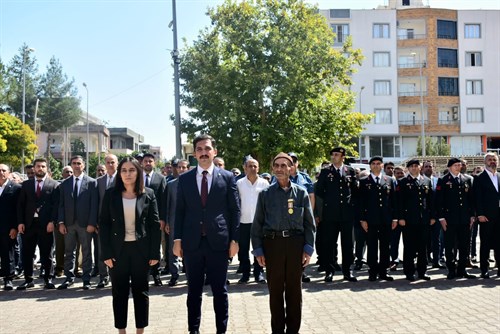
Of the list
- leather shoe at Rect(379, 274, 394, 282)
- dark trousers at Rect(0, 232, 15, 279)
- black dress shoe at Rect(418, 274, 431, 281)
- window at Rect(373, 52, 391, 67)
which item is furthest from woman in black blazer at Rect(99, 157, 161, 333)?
window at Rect(373, 52, 391, 67)

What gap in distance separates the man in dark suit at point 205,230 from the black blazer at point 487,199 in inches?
236

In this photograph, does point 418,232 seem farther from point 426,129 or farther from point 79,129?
point 79,129

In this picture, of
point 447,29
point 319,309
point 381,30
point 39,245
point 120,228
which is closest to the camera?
point 120,228

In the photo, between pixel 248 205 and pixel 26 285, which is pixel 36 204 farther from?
pixel 248 205

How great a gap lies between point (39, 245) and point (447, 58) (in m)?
52.1

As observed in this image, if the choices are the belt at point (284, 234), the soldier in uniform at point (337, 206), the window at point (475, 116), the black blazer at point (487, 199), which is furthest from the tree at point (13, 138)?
the window at point (475, 116)

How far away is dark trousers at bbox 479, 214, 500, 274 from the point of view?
33.1 ft

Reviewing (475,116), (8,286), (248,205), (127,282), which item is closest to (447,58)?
(475,116)

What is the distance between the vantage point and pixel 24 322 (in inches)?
284

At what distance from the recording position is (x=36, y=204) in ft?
32.6

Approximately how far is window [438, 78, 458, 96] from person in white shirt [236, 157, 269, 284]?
4904 cm

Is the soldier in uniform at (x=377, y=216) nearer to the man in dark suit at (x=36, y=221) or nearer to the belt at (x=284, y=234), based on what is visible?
the belt at (x=284, y=234)

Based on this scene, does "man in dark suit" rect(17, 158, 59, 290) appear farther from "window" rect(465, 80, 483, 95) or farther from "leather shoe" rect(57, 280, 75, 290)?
"window" rect(465, 80, 483, 95)

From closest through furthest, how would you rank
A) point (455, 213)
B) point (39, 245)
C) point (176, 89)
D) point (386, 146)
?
1. point (39, 245)
2. point (455, 213)
3. point (176, 89)
4. point (386, 146)
